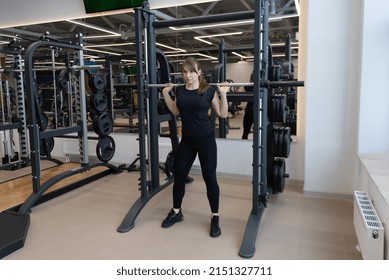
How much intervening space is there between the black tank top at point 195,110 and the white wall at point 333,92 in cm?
148

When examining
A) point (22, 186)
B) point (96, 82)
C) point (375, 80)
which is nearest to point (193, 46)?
point (96, 82)

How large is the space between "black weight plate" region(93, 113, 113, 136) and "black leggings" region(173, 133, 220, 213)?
1949 mm

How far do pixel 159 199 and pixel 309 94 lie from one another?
2121 mm

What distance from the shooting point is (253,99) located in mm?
2836

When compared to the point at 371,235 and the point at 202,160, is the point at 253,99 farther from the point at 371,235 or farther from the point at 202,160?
the point at 371,235

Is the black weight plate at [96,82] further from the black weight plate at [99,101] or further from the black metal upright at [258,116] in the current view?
the black metal upright at [258,116]

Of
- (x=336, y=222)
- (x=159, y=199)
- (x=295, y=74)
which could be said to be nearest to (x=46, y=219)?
(x=159, y=199)

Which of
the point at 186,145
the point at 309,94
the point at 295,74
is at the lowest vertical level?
the point at 186,145

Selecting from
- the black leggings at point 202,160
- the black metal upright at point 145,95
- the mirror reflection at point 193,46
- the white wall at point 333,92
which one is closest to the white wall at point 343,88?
the white wall at point 333,92

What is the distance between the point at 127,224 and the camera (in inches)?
115

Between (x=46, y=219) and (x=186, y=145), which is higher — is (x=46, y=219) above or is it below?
below

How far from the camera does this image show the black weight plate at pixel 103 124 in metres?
4.40
